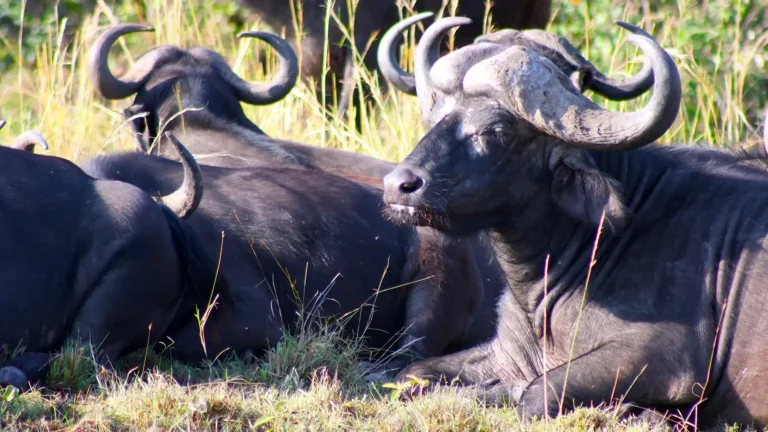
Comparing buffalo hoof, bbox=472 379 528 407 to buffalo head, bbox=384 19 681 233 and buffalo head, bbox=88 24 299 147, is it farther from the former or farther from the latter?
buffalo head, bbox=88 24 299 147

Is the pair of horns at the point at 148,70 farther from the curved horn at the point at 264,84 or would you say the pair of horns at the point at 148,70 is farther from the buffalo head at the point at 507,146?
the buffalo head at the point at 507,146

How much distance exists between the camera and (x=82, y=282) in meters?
4.99

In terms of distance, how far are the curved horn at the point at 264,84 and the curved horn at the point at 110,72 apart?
384 millimetres

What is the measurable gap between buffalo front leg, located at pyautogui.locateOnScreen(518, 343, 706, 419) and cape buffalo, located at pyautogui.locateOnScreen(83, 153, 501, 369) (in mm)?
1290

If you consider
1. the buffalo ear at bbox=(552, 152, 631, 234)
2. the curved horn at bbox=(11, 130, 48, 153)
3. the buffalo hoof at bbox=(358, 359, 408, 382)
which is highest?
the buffalo ear at bbox=(552, 152, 631, 234)

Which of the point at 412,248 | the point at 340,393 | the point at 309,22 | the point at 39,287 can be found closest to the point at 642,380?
the point at 340,393

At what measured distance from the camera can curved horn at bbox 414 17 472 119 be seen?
522 centimetres

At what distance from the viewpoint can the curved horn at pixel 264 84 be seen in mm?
8258

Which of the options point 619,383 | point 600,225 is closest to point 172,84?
point 600,225

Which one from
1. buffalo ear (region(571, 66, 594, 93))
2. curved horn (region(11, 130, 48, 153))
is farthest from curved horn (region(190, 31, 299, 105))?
buffalo ear (region(571, 66, 594, 93))

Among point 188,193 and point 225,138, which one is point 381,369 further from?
point 225,138

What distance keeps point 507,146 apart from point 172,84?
3704mm

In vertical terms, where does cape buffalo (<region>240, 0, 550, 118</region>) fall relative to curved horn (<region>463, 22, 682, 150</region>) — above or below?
below

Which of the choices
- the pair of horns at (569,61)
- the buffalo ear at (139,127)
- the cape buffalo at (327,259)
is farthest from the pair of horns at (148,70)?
the pair of horns at (569,61)
